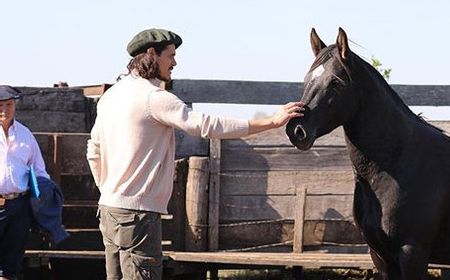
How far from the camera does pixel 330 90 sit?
16.9ft

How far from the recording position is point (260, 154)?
7629mm

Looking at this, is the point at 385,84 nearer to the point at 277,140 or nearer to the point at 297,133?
the point at 297,133

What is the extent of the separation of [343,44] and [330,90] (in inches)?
10.4

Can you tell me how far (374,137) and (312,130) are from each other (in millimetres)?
580

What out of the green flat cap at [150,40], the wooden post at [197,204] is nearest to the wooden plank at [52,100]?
the wooden post at [197,204]

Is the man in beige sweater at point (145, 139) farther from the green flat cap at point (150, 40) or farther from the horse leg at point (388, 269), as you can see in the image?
the horse leg at point (388, 269)

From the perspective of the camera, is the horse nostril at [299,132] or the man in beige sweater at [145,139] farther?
the horse nostril at [299,132]

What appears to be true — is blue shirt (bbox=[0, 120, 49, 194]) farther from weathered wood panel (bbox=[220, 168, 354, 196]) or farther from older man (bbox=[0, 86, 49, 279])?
weathered wood panel (bbox=[220, 168, 354, 196])

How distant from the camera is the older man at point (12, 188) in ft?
20.2

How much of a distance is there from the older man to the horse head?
2147 mm

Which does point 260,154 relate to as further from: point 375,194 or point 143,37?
point 143,37

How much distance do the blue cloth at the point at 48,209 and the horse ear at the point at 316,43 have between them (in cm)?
212

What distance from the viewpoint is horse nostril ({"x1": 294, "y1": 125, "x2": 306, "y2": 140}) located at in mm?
4870

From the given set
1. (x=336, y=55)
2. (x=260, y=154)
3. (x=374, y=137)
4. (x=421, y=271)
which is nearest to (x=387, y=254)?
(x=421, y=271)
